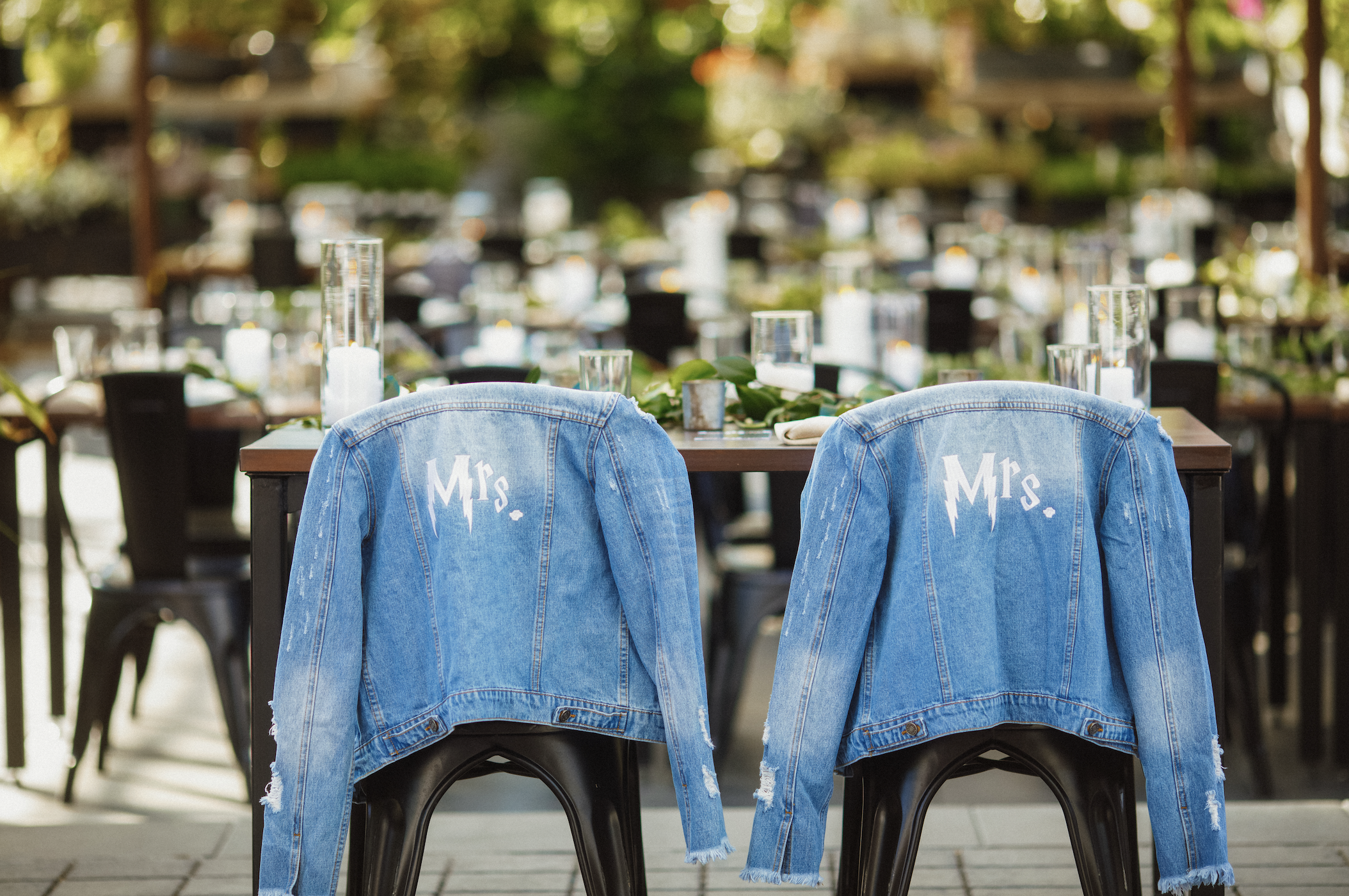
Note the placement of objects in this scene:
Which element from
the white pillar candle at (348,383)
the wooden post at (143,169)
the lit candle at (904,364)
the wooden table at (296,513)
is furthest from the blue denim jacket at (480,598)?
the wooden post at (143,169)

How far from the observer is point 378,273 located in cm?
257

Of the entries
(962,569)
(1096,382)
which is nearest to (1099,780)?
(962,569)

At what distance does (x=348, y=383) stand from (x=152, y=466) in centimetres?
96

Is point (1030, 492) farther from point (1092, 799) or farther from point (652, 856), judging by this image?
point (652, 856)

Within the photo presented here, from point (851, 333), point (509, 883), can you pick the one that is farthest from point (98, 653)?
point (851, 333)

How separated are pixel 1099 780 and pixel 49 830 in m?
1.97

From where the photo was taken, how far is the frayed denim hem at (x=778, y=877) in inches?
75.7

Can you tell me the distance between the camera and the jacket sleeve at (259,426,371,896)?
1938 mm

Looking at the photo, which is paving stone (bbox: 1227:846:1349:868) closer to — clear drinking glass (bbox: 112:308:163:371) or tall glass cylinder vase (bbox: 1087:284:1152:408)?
tall glass cylinder vase (bbox: 1087:284:1152:408)

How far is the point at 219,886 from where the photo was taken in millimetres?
2701

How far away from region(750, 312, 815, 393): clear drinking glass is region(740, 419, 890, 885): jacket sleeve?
0.79 m

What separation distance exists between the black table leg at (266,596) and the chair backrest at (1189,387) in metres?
1.79

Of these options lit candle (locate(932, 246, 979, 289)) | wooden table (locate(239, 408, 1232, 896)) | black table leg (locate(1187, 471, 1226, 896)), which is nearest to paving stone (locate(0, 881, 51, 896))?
wooden table (locate(239, 408, 1232, 896))

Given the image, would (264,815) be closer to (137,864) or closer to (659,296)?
(137,864)
